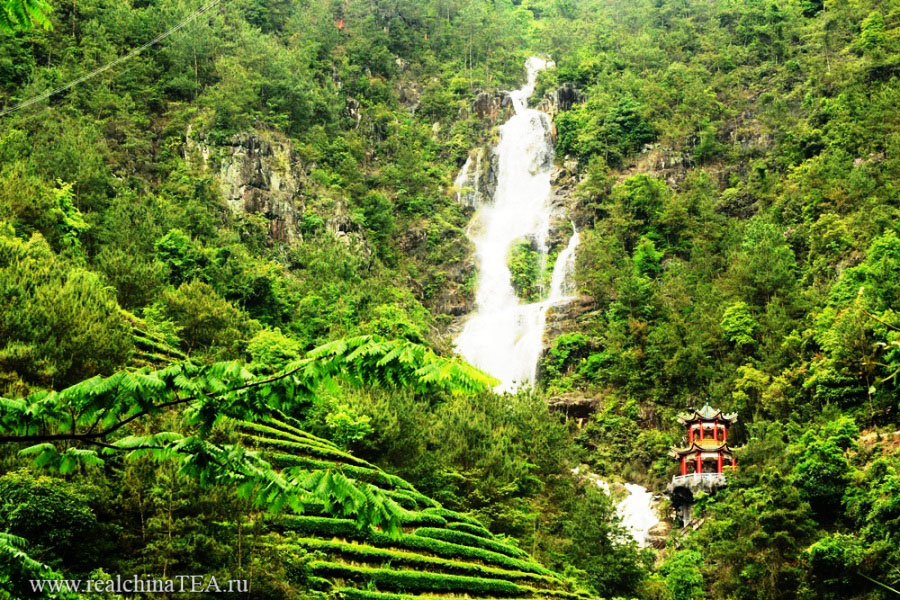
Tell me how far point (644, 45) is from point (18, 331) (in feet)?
196

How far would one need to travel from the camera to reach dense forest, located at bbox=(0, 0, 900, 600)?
13508mm

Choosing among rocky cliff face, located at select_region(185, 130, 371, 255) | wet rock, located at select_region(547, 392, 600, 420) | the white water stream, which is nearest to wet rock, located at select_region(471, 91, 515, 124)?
rocky cliff face, located at select_region(185, 130, 371, 255)

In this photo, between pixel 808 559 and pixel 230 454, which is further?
pixel 808 559

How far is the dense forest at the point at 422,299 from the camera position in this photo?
13.5m

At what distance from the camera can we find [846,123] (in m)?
47.2

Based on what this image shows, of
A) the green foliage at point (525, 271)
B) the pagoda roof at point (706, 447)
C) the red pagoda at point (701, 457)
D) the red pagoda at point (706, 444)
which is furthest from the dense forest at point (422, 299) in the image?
the red pagoda at point (706, 444)

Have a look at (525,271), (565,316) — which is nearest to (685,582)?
(565,316)

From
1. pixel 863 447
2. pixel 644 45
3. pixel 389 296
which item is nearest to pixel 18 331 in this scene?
pixel 863 447

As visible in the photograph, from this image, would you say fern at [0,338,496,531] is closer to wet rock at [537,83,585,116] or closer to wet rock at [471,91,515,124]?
wet rock at [537,83,585,116]

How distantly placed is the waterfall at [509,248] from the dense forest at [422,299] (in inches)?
50.9

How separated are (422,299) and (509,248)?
23.4 feet

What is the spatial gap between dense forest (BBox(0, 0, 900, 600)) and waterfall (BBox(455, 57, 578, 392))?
1294 millimetres

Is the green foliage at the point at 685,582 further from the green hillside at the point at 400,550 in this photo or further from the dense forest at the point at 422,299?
the green hillside at the point at 400,550

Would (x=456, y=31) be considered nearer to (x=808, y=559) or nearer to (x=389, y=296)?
(x=389, y=296)
